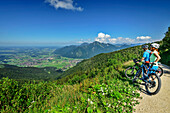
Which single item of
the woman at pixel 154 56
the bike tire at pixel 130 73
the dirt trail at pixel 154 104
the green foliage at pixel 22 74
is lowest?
the green foliage at pixel 22 74

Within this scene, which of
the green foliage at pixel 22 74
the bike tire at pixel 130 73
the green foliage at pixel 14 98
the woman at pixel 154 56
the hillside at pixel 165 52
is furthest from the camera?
the green foliage at pixel 22 74

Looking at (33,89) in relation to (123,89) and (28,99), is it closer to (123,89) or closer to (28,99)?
(28,99)

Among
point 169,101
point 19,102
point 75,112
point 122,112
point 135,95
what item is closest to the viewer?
point 75,112

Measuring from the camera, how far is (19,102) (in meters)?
3.91

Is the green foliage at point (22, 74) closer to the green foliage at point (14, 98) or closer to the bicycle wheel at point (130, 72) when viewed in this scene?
the green foliage at point (14, 98)

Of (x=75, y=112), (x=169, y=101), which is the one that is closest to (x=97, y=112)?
(x=75, y=112)

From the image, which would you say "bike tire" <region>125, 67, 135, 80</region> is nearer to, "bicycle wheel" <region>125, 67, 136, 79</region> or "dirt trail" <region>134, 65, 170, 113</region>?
"bicycle wheel" <region>125, 67, 136, 79</region>

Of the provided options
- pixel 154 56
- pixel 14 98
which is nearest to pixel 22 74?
pixel 14 98

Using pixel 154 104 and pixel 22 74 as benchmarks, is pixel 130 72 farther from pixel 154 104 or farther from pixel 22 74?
pixel 22 74

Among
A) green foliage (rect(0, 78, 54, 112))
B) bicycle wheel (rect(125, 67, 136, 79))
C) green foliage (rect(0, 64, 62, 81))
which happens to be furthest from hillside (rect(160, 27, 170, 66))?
green foliage (rect(0, 64, 62, 81))

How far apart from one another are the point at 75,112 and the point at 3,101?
3.45m

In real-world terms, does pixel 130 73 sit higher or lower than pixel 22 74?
higher

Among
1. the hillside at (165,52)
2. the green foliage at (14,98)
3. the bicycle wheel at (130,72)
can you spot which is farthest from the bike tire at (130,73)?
the hillside at (165,52)

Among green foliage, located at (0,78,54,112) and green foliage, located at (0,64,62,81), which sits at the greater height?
green foliage, located at (0,78,54,112)
